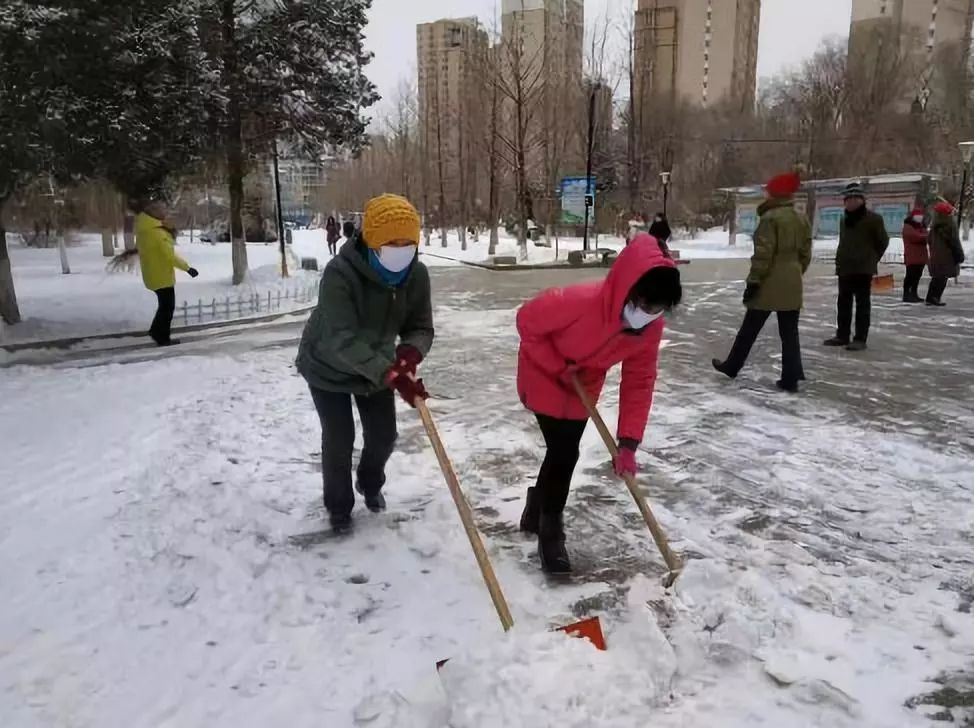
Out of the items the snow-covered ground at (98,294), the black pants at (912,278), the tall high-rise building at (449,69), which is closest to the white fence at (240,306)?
the snow-covered ground at (98,294)

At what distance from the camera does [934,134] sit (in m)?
35.8

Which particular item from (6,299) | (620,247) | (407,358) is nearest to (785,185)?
(407,358)

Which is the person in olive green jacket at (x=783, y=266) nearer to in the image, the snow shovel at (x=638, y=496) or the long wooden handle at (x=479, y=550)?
the snow shovel at (x=638, y=496)

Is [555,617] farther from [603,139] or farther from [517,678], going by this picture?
[603,139]

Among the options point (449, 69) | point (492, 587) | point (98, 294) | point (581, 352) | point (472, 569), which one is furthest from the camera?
point (449, 69)

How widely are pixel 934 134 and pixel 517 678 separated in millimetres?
41704

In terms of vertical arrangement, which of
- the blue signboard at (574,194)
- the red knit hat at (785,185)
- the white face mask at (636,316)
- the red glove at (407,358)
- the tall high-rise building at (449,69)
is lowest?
the red glove at (407,358)

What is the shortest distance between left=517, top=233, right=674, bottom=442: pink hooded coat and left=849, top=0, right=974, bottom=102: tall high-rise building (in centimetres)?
3523

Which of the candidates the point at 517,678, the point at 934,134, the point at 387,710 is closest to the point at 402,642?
the point at 387,710

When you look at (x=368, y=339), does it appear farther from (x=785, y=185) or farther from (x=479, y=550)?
(x=785, y=185)

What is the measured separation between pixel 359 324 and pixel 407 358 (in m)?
0.33

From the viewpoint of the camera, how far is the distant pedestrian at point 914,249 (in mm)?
11500

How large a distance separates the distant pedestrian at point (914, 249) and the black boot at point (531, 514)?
10499mm

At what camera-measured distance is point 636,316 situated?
284 centimetres
